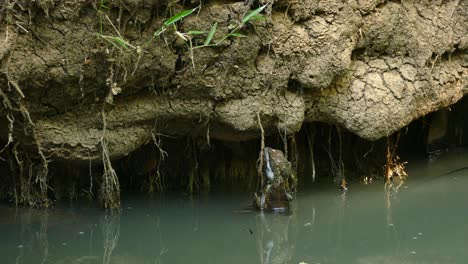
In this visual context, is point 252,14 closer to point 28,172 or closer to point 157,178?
point 157,178

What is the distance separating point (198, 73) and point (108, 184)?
2.43ft

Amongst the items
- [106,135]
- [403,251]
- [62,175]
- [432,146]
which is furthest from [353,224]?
[432,146]

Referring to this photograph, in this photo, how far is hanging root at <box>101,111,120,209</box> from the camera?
149 inches

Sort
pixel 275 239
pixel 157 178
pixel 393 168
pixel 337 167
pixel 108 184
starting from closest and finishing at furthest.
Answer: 1. pixel 275 239
2. pixel 108 184
3. pixel 157 178
4. pixel 337 167
5. pixel 393 168

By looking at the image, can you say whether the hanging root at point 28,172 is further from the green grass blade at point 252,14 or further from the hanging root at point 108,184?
the green grass blade at point 252,14

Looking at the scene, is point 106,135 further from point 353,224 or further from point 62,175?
point 353,224

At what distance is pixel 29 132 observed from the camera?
3674 millimetres

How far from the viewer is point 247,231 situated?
140 inches

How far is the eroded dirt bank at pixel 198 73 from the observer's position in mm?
3508

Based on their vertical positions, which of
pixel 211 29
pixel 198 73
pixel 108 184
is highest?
pixel 211 29

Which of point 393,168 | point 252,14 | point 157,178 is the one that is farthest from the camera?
point 393,168

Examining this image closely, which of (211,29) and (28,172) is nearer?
(211,29)

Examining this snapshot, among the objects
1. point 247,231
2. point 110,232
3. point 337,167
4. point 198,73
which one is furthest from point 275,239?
point 337,167

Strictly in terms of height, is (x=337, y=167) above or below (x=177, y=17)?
below
